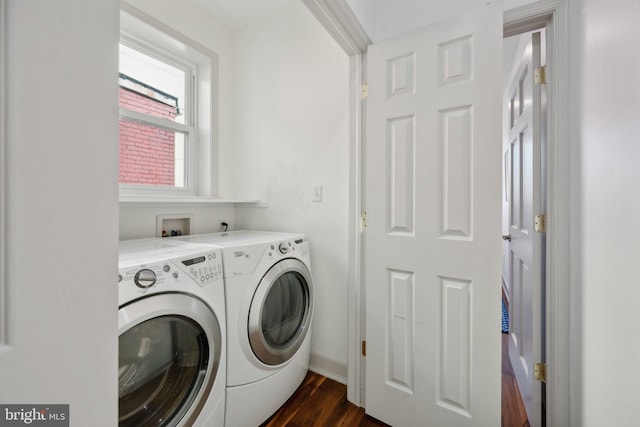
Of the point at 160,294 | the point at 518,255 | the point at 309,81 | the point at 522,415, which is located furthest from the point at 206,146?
the point at 522,415

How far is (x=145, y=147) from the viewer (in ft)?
6.05

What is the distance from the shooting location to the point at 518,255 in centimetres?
166

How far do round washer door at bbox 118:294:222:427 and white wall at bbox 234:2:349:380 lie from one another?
0.87 meters

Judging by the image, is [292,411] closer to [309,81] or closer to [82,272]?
[82,272]

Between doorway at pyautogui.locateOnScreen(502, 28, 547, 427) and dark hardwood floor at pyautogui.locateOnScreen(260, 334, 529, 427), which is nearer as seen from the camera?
doorway at pyautogui.locateOnScreen(502, 28, 547, 427)

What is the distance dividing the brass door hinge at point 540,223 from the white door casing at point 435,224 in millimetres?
242

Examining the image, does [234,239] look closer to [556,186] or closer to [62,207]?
[62,207]

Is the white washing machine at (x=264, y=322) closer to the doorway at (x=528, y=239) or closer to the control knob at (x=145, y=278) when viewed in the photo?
the control knob at (x=145, y=278)

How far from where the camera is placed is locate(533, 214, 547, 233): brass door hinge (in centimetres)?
118

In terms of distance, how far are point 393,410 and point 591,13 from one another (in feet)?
6.16

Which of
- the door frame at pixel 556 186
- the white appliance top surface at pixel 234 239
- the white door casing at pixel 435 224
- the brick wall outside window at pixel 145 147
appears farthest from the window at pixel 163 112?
the white door casing at pixel 435 224

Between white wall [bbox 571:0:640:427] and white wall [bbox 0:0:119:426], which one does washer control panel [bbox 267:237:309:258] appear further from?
white wall [bbox 571:0:640:427]

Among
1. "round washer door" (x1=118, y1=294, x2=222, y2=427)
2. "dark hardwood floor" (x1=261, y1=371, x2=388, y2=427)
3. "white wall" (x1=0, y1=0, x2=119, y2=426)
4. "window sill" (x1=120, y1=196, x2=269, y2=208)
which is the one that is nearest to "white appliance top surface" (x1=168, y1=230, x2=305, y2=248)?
"window sill" (x1=120, y1=196, x2=269, y2=208)

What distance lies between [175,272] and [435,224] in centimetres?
113
